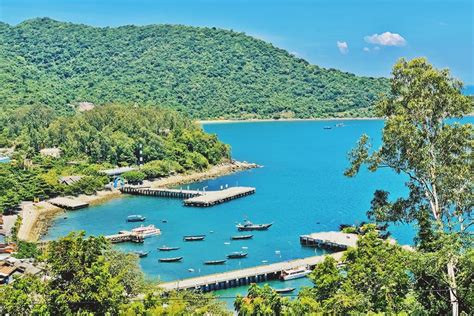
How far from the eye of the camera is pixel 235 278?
34719 mm

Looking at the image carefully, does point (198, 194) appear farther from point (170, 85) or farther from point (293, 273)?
point (170, 85)

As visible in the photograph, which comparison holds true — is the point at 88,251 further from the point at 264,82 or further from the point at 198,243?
the point at 264,82

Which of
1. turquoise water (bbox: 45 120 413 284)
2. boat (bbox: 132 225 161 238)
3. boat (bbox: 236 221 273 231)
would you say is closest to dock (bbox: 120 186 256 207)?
turquoise water (bbox: 45 120 413 284)

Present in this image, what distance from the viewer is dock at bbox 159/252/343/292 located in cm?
3334

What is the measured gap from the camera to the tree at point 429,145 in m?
17.1

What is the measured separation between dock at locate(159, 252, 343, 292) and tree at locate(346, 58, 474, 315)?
52.0 feet

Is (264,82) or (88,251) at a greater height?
(264,82)

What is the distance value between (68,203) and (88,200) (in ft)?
10.5

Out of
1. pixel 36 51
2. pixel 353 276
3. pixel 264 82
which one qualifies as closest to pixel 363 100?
pixel 264 82

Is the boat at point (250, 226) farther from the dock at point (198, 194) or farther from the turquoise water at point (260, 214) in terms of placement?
the dock at point (198, 194)

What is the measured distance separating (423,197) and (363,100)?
184 meters

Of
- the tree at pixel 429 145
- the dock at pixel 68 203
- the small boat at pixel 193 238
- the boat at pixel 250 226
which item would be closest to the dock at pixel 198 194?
the dock at pixel 68 203

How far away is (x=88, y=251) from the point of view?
817 inches

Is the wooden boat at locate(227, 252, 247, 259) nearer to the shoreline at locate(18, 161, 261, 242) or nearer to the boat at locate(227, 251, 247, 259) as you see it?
the boat at locate(227, 251, 247, 259)
